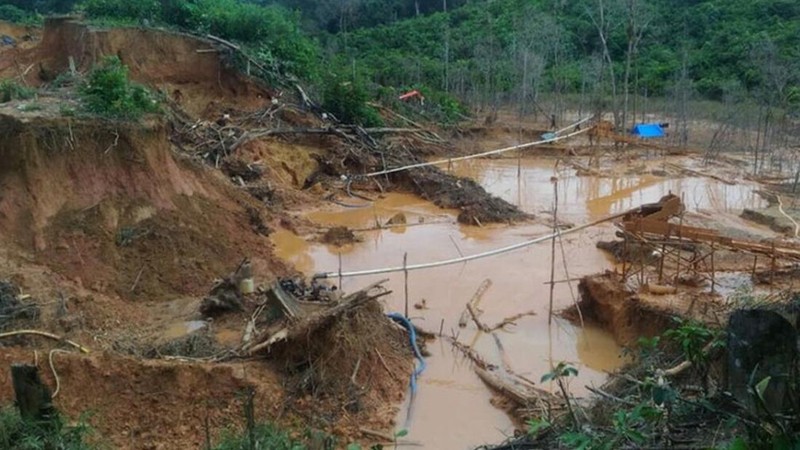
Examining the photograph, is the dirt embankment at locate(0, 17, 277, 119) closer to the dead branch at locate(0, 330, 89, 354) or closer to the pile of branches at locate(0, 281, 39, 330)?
the pile of branches at locate(0, 281, 39, 330)

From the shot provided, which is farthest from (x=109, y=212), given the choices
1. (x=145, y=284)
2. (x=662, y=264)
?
(x=662, y=264)

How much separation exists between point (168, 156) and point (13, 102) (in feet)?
7.75

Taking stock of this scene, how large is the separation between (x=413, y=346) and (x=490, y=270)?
4014 mm

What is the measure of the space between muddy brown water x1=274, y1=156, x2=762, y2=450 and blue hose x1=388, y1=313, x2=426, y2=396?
0.34 ft

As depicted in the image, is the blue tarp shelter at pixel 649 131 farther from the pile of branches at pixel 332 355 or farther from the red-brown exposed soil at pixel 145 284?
the pile of branches at pixel 332 355

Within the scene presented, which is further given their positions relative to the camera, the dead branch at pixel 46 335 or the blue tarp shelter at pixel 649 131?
the blue tarp shelter at pixel 649 131

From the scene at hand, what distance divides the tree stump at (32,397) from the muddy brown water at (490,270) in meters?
3.74

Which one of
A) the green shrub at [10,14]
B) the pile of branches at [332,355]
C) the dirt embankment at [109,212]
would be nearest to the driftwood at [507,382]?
the pile of branches at [332,355]

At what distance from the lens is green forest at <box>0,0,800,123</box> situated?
74.5ft

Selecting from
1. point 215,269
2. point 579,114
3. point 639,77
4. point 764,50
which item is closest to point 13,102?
point 215,269

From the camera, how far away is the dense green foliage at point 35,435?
510cm

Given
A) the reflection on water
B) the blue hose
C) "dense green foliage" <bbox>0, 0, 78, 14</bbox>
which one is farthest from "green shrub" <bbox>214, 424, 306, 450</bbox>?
"dense green foliage" <bbox>0, 0, 78, 14</bbox>

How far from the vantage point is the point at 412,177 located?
19.5 meters

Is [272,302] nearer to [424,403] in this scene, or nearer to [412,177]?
[424,403]
